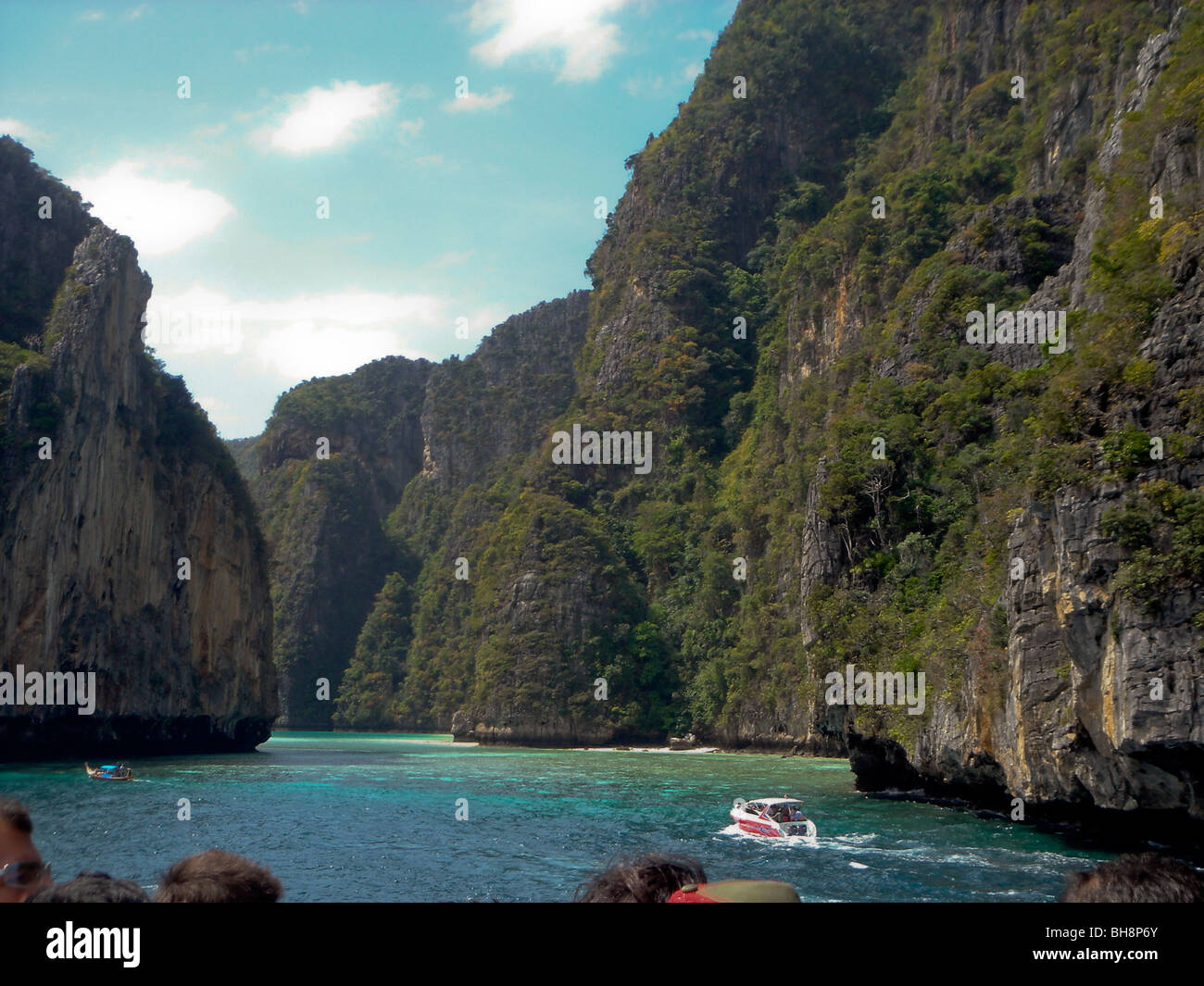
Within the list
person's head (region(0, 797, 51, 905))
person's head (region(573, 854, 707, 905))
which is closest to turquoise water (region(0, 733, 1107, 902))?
person's head (region(0, 797, 51, 905))

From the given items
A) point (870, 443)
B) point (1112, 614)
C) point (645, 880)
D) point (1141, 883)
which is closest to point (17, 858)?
point (645, 880)

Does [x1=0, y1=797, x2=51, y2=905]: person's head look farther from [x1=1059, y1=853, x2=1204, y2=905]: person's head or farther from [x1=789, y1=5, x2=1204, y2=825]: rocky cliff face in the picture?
[x1=789, y1=5, x2=1204, y2=825]: rocky cliff face

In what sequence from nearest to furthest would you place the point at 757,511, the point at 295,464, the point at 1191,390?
the point at 1191,390 < the point at 757,511 < the point at 295,464

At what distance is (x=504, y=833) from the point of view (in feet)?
95.2

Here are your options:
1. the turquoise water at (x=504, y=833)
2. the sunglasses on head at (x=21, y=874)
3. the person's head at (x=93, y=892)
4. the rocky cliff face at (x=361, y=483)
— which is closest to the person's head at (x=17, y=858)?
the sunglasses on head at (x=21, y=874)

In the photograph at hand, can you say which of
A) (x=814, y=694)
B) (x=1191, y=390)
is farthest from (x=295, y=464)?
(x=1191, y=390)

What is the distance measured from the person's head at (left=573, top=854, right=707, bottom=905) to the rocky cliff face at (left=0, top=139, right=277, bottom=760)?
55326 mm

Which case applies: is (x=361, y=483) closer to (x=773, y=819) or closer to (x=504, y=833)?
(x=504, y=833)

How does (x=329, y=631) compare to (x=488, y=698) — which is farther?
(x=329, y=631)

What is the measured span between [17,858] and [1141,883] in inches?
139
